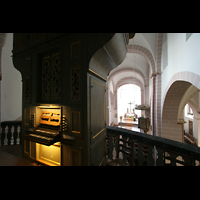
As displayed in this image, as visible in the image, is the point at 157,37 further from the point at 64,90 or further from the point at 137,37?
the point at 64,90

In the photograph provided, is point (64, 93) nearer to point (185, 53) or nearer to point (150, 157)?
point (150, 157)

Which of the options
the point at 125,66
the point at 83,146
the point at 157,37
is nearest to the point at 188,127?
the point at 125,66

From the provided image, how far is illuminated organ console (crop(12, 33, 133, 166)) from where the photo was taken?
70.1 inches

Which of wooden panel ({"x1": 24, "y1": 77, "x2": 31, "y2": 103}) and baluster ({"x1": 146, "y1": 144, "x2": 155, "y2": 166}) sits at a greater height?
wooden panel ({"x1": 24, "y1": 77, "x2": 31, "y2": 103})

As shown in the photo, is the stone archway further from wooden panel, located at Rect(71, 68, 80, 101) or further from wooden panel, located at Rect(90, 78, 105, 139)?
wooden panel, located at Rect(71, 68, 80, 101)

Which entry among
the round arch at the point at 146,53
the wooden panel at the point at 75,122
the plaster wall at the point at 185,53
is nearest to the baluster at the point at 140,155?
the wooden panel at the point at 75,122

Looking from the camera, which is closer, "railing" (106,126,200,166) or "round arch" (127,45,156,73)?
"railing" (106,126,200,166)

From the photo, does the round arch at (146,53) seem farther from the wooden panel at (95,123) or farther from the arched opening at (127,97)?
the arched opening at (127,97)

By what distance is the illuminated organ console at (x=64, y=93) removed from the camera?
1.78 meters

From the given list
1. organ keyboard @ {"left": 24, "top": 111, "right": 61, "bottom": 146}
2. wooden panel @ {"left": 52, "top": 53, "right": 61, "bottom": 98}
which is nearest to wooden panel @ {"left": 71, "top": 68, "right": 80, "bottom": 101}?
wooden panel @ {"left": 52, "top": 53, "right": 61, "bottom": 98}

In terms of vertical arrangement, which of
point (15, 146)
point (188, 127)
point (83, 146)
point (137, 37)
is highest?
point (137, 37)

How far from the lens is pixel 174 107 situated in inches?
190

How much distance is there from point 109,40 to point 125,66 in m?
9.53

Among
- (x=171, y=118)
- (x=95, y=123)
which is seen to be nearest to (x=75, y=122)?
(x=95, y=123)
